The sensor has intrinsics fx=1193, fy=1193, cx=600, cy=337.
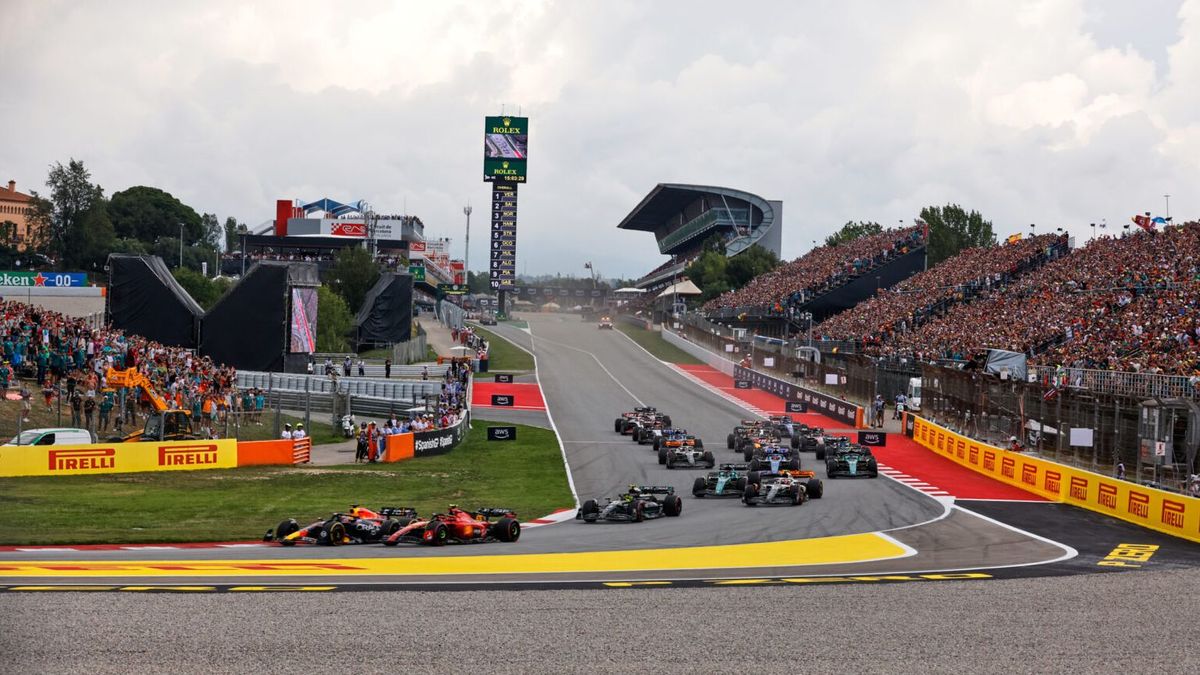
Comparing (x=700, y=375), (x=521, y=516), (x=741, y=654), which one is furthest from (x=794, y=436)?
(x=700, y=375)

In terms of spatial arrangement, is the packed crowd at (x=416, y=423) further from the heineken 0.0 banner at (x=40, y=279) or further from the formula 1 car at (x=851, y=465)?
the heineken 0.0 banner at (x=40, y=279)

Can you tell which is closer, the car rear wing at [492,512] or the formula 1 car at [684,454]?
the car rear wing at [492,512]

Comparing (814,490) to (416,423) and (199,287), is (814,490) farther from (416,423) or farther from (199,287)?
(199,287)

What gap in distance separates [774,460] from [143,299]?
1271 inches

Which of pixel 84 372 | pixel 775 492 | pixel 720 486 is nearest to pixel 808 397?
pixel 720 486

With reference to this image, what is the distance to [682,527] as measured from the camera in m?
25.6

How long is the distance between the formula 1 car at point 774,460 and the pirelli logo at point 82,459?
17266 mm

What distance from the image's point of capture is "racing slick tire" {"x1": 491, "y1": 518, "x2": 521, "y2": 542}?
23.0m

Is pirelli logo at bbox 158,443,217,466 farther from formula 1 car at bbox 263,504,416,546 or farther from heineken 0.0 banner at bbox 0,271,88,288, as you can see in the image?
heineken 0.0 banner at bbox 0,271,88,288

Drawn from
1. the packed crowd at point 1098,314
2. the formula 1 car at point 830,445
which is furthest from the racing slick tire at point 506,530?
the packed crowd at point 1098,314

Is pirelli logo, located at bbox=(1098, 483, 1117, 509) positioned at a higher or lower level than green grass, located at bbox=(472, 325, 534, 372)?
lower

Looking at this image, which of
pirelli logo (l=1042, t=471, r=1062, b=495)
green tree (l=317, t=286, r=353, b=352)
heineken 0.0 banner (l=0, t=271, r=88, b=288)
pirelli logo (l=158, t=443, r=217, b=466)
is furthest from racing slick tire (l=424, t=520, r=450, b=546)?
green tree (l=317, t=286, r=353, b=352)

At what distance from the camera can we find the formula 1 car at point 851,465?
36156 millimetres

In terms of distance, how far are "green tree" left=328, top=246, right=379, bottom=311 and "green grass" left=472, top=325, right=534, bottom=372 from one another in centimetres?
1155
